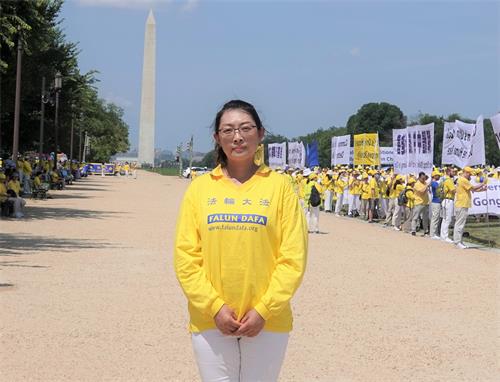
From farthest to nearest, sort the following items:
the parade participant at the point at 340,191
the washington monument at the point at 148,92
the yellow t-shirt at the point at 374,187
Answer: the washington monument at the point at 148,92, the parade participant at the point at 340,191, the yellow t-shirt at the point at 374,187

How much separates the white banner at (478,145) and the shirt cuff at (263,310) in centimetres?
1702

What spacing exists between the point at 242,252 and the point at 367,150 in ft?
90.5

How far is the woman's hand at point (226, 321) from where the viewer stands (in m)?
3.63

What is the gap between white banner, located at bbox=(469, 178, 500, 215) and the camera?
2188 cm

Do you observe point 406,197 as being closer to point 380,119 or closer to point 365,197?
point 365,197

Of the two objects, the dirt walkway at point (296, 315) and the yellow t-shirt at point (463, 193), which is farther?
the yellow t-shirt at point (463, 193)

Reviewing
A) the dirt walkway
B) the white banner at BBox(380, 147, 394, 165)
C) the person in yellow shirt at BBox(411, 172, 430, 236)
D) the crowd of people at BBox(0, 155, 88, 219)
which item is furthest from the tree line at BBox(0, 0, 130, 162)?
the white banner at BBox(380, 147, 394, 165)

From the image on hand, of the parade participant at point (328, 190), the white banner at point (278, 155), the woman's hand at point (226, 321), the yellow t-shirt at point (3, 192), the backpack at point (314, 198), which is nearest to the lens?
the woman's hand at point (226, 321)

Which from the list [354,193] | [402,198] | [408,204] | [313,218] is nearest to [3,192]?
[313,218]

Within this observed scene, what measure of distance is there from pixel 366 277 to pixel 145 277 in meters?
3.50

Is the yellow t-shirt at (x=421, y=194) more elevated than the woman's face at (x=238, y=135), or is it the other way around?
the woman's face at (x=238, y=135)

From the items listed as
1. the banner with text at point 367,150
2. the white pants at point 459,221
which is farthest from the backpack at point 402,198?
the banner with text at point 367,150

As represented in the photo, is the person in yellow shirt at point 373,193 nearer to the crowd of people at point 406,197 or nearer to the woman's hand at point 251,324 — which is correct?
the crowd of people at point 406,197

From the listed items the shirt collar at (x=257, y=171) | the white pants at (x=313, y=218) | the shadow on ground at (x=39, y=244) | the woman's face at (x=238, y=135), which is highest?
the woman's face at (x=238, y=135)
